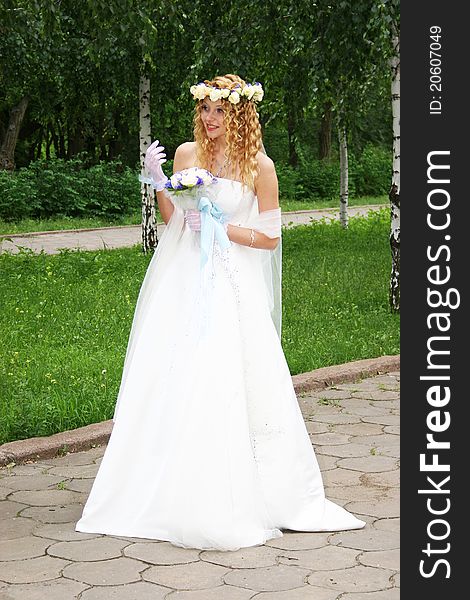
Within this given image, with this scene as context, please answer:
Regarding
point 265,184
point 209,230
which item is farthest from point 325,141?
point 209,230

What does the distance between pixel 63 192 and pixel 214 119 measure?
71.4ft

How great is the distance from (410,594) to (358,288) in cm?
944

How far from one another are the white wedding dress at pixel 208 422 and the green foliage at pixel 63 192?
67.5 ft

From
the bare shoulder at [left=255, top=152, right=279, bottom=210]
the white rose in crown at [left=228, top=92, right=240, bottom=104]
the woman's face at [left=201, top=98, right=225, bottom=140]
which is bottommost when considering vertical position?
the bare shoulder at [left=255, top=152, right=279, bottom=210]

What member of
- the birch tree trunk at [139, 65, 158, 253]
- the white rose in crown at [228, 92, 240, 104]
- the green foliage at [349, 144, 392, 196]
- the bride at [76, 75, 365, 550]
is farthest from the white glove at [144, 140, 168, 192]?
the green foliage at [349, 144, 392, 196]

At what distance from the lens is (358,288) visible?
13492 mm

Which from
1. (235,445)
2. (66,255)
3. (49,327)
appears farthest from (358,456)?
(66,255)

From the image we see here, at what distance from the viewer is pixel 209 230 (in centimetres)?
566

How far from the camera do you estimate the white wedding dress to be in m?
5.34

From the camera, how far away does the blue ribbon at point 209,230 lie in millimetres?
5660

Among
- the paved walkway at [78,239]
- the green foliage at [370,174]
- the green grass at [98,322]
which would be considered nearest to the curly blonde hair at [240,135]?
the green grass at [98,322]

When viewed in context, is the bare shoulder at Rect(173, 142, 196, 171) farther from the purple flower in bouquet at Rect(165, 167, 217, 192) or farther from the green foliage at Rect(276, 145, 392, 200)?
the green foliage at Rect(276, 145, 392, 200)

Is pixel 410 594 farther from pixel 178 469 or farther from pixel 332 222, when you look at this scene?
pixel 332 222

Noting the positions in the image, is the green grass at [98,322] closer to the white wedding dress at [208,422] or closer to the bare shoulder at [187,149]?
the white wedding dress at [208,422]
